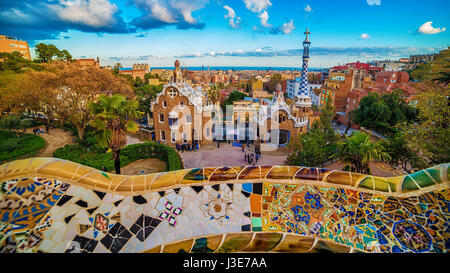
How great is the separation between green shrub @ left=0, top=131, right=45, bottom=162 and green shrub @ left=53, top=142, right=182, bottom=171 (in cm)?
284

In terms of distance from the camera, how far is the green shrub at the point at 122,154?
17.5 meters

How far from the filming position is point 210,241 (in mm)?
4008

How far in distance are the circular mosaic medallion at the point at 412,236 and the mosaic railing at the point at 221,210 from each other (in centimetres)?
1

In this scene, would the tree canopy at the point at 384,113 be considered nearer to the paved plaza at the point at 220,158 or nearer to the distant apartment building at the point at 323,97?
the paved plaza at the point at 220,158

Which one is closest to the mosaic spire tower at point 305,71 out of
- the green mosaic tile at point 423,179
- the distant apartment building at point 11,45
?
the green mosaic tile at point 423,179

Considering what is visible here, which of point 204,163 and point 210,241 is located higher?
point 210,241

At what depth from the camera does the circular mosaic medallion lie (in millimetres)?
3610

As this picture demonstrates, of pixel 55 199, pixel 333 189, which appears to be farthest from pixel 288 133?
pixel 55 199

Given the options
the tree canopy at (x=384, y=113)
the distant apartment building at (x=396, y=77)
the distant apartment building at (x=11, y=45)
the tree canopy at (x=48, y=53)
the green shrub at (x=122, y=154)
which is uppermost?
the distant apartment building at (x=11, y=45)

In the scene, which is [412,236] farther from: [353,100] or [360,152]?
[353,100]

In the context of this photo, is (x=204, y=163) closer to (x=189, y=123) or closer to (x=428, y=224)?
(x=189, y=123)

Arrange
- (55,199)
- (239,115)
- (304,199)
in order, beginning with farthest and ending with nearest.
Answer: (239,115), (304,199), (55,199)

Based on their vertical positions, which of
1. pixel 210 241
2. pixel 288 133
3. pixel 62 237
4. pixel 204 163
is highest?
pixel 62 237
